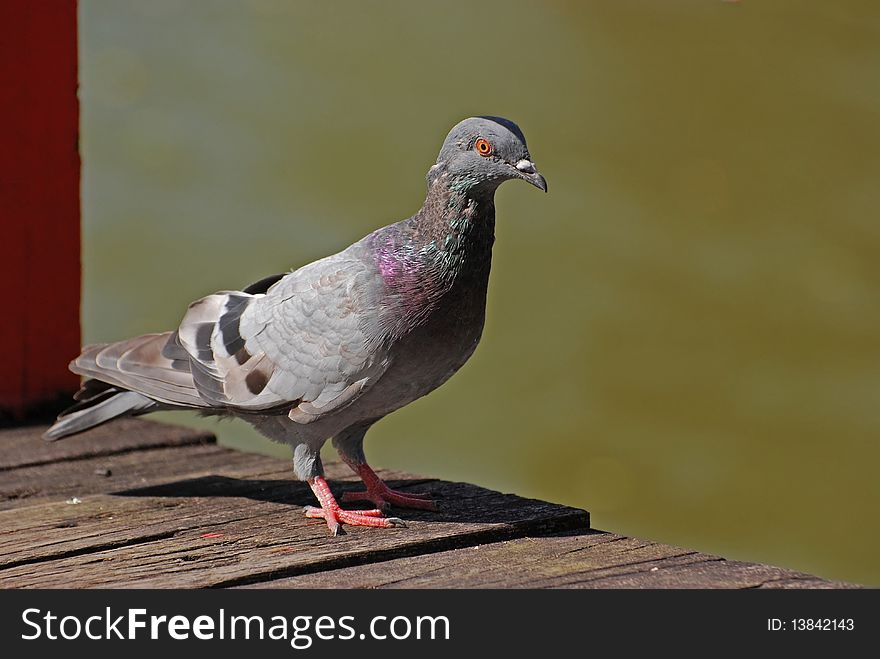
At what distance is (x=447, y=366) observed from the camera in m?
3.95

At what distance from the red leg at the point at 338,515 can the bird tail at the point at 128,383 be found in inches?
20.2

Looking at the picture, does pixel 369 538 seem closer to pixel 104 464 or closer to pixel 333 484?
pixel 333 484

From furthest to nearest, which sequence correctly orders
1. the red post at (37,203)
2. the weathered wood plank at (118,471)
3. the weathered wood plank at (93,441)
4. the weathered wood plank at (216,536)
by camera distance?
the red post at (37,203)
the weathered wood plank at (93,441)
the weathered wood plank at (118,471)
the weathered wood plank at (216,536)

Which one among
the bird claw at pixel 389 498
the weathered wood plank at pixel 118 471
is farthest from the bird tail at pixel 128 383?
the bird claw at pixel 389 498

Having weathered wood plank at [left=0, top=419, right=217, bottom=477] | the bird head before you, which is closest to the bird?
the bird head

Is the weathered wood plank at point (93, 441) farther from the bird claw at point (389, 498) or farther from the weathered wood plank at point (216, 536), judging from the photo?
the bird claw at point (389, 498)

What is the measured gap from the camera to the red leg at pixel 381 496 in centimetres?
425

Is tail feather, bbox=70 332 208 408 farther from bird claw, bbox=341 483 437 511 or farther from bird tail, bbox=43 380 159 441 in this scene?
bird claw, bbox=341 483 437 511

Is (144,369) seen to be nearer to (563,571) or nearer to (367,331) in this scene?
(367,331)

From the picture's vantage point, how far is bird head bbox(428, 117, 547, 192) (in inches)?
147
